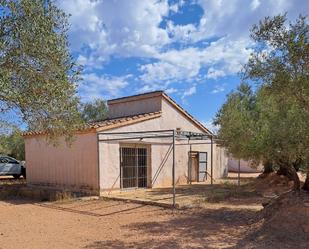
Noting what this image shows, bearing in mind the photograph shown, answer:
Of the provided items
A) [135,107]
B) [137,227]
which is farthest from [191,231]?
[135,107]

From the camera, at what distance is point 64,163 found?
17.4 meters

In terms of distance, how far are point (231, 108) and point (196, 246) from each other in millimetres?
11487

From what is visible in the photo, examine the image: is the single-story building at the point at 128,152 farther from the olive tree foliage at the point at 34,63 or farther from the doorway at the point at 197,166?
the olive tree foliage at the point at 34,63

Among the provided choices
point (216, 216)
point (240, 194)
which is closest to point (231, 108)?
point (240, 194)

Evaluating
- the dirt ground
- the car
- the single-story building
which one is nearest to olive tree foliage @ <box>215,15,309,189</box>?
the dirt ground

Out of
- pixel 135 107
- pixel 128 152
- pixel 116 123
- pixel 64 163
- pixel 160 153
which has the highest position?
pixel 135 107

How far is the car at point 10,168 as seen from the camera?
26.3 meters

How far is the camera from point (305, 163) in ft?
29.9

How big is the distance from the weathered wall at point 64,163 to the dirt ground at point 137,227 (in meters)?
2.46

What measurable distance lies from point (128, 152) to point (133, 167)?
0.87 m

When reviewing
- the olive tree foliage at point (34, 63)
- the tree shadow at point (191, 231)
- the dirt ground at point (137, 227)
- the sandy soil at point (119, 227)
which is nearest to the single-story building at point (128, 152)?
the dirt ground at point (137, 227)

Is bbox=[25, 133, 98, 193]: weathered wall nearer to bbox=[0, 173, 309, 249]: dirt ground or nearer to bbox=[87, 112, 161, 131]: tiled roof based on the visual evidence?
bbox=[87, 112, 161, 131]: tiled roof

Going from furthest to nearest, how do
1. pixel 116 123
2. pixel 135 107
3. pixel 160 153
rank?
1. pixel 135 107
2. pixel 160 153
3. pixel 116 123

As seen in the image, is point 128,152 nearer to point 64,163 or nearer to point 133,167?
point 133,167
